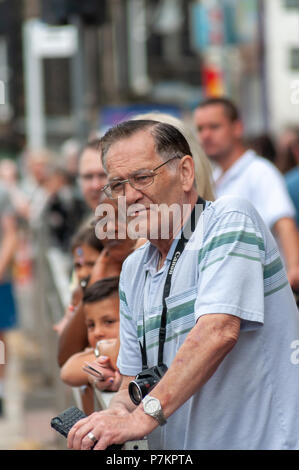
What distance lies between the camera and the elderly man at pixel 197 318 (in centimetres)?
276

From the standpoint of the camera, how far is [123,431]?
8.94ft

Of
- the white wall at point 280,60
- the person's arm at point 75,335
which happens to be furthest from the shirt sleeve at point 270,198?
the white wall at point 280,60

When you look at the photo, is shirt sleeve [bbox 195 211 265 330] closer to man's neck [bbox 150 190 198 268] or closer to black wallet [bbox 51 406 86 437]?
man's neck [bbox 150 190 198 268]

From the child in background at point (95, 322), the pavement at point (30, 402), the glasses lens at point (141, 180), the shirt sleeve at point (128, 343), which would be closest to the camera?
the glasses lens at point (141, 180)

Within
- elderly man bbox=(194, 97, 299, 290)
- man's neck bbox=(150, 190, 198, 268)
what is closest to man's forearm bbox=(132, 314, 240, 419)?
man's neck bbox=(150, 190, 198, 268)

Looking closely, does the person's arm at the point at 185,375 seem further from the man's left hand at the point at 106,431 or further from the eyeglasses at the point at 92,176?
the eyeglasses at the point at 92,176

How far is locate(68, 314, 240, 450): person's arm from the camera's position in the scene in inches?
108

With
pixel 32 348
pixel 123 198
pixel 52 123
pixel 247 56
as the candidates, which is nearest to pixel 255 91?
pixel 247 56

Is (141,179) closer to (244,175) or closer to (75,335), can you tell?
(75,335)

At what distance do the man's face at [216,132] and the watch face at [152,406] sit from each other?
3.95 metres

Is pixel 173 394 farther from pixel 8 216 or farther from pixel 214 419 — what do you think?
pixel 8 216

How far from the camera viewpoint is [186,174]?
313 cm

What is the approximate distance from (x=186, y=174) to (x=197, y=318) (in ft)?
1.66

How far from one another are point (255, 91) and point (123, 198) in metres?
33.7
